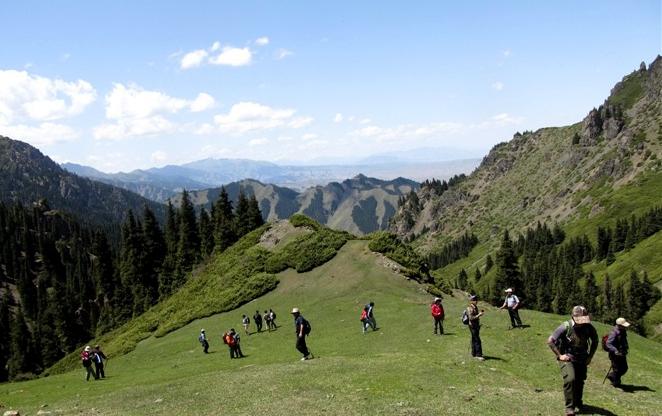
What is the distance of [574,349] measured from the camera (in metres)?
16.6

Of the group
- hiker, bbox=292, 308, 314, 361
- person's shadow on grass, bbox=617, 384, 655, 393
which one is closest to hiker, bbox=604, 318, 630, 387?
person's shadow on grass, bbox=617, 384, 655, 393

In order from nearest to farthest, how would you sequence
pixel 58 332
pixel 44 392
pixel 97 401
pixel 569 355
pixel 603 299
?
pixel 569 355 < pixel 97 401 < pixel 44 392 < pixel 58 332 < pixel 603 299

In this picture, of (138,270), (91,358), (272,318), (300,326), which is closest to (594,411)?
(300,326)

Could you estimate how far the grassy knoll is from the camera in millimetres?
19984

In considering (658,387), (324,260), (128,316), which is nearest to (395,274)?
(324,260)

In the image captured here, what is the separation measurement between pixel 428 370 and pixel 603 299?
143867mm

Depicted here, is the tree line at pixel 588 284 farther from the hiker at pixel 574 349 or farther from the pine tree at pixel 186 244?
the hiker at pixel 574 349

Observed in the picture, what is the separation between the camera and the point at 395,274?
64375 millimetres

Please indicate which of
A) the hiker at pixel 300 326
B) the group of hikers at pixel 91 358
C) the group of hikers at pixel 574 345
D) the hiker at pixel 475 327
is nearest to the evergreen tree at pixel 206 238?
the group of hikers at pixel 91 358

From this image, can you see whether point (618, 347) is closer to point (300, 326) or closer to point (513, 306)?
point (513, 306)

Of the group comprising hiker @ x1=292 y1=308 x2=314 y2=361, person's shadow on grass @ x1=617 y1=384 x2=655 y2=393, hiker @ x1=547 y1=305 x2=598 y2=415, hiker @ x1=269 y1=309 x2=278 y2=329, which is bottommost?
hiker @ x1=269 y1=309 x2=278 y2=329

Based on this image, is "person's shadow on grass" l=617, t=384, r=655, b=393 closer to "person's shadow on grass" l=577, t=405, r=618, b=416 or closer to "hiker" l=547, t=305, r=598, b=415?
"person's shadow on grass" l=577, t=405, r=618, b=416

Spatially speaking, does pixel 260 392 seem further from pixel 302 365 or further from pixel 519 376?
pixel 519 376

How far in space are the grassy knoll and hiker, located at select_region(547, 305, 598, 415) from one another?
1.63 m
